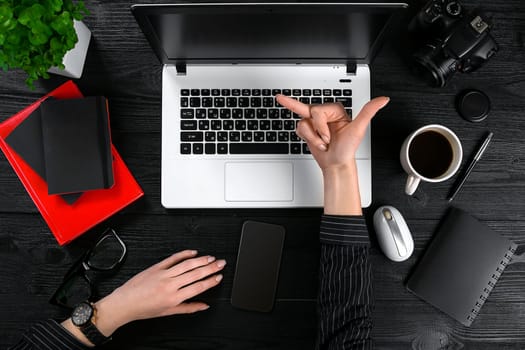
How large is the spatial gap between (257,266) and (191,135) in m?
0.34

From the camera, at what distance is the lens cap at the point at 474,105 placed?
0.92 metres

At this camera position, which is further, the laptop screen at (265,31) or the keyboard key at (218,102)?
the keyboard key at (218,102)

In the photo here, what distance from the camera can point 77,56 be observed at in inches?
35.3

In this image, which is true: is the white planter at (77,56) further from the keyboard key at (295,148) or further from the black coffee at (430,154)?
the black coffee at (430,154)

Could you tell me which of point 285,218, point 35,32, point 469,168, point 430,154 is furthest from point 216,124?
point 469,168

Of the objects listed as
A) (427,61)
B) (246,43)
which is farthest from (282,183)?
(427,61)

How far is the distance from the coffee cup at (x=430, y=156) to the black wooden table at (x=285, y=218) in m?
0.05

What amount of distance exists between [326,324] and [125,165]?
58 centimetres

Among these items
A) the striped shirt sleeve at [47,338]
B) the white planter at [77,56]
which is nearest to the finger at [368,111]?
the white planter at [77,56]

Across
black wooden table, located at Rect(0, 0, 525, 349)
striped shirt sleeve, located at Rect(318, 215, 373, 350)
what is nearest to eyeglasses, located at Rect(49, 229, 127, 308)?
black wooden table, located at Rect(0, 0, 525, 349)

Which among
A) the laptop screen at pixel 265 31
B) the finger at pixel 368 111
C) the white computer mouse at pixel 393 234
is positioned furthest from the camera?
the white computer mouse at pixel 393 234

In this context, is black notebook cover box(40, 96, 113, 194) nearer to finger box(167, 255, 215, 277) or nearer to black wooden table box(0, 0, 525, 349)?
black wooden table box(0, 0, 525, 349)

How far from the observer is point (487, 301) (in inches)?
36.1

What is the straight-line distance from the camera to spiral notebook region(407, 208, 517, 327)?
0.90 metres
